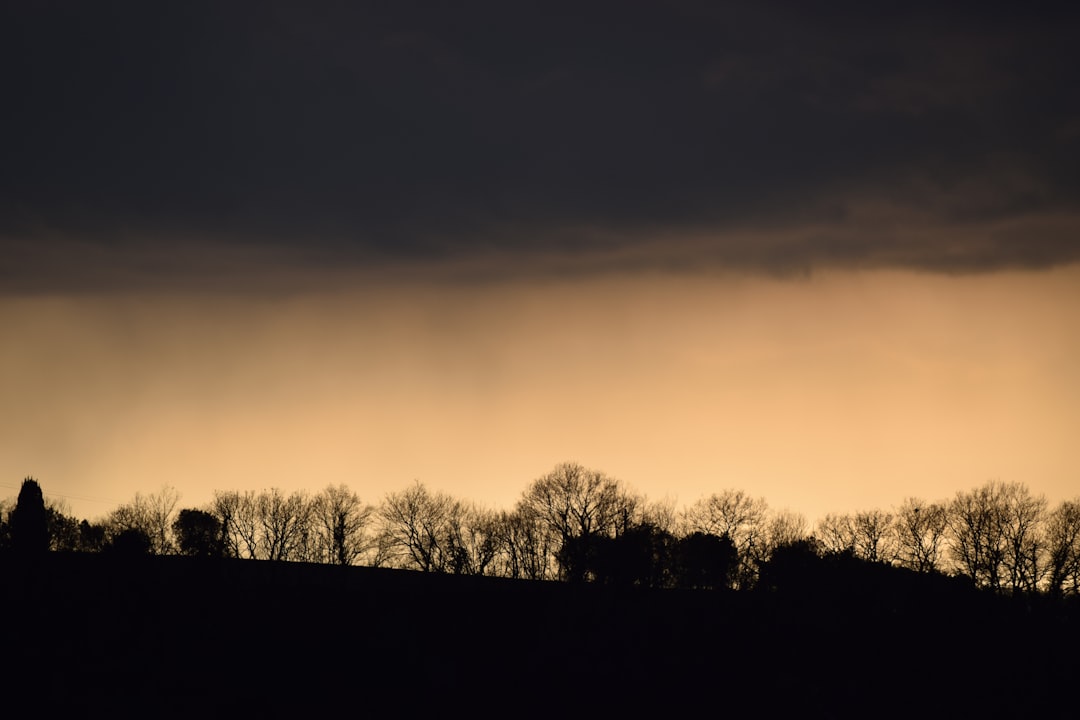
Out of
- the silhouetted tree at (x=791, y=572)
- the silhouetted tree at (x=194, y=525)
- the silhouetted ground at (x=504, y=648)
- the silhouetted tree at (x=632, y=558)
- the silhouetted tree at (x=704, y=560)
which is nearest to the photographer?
the silhouetted ground at (x=504, y=648)

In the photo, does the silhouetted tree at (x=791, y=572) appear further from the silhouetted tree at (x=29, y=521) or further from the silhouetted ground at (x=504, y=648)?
the silhouetted tree at (x=29, y=521)

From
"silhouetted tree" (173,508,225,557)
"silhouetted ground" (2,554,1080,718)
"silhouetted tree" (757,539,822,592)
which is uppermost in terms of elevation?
"silhouetted tree" (173,508,225,557)

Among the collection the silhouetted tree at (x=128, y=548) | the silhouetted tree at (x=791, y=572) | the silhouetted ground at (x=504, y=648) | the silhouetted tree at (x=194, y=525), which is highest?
the silhouetted tree at (x=194, y=525)

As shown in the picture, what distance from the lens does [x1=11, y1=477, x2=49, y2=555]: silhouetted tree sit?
4048 inches

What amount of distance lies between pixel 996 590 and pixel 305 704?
76.1m

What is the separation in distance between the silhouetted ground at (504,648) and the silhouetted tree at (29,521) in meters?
14.5

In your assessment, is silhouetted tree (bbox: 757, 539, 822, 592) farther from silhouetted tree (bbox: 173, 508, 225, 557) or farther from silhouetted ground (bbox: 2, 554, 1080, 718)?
silhouetted tree (bbox: 173, 508, 225, 557)

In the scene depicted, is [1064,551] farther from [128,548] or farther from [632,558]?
[128,548]

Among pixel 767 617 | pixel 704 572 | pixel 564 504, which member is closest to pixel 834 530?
pixel 704 572

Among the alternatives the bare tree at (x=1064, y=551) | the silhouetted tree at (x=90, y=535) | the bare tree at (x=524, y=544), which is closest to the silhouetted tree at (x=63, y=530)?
the silhouetted tree at (x=90, y=535)

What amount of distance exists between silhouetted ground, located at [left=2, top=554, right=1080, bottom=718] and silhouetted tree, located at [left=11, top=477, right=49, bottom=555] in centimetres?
1448

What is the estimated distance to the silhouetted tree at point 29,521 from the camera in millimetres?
102812

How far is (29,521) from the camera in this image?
106 m

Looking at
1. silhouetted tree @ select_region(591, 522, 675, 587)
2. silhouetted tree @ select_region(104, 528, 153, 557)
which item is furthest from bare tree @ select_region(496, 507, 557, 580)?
silhouetted tree @ select_region(104, 528, 153, 557)
